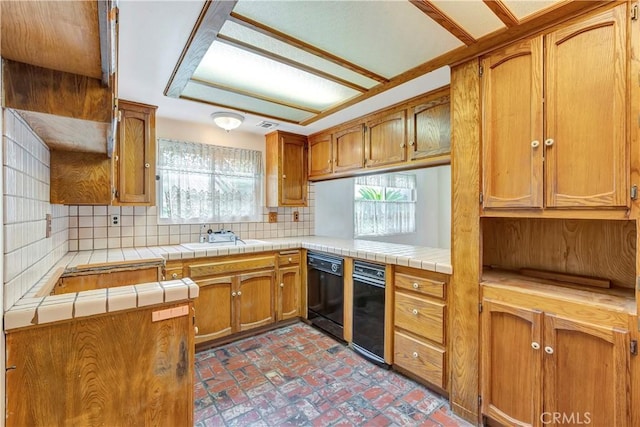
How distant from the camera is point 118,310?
3.46 feet

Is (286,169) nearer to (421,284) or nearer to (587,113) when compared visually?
(421,284)

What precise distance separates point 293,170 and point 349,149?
777 mm

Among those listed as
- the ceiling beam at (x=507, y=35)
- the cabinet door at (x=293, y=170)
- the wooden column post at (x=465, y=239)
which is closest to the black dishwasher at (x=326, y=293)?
the cabinet door at (x=293, y=170)

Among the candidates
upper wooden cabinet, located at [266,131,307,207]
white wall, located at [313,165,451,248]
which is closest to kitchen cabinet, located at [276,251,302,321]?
upper wooden cabinet, located at [266,131,307,207]

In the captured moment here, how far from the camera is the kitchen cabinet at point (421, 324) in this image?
192 cm

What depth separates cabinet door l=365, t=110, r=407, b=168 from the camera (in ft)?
A: 8.04

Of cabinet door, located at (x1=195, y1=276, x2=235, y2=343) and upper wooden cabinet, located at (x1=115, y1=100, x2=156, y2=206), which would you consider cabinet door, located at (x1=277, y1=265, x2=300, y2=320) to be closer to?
cabinet door, located at (x1=195, y1=276, x2=235, y2=343)

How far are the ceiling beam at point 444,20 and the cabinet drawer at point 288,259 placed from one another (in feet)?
7.61

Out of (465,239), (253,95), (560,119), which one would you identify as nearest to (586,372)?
(465,239)

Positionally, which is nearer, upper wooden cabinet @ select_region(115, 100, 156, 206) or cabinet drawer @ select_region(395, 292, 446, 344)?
cabinet drawer @ select_region(395, 292, 446, 344)

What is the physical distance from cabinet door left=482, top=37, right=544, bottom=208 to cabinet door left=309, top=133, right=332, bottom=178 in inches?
70.8

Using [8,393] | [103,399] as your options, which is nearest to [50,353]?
[8,393]

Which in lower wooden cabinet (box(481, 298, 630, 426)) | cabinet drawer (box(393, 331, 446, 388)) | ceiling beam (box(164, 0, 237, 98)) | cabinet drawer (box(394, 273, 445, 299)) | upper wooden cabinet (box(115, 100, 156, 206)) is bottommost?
cabinet drawer (box(393, 331, 446, 388))

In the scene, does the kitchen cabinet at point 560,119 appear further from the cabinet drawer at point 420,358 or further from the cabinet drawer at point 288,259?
the cabinet drawer at point 288,259
